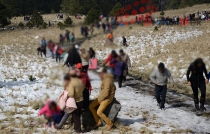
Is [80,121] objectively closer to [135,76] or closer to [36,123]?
[36,123]

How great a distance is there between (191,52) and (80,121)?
15.3 m

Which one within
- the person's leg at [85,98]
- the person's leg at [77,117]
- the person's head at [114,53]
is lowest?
the person's leg at [77,117]

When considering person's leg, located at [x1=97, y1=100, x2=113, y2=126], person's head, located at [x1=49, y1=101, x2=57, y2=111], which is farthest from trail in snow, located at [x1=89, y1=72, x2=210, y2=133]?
person's head, located at [x1=49, y1=101, x2=57, y2=111]

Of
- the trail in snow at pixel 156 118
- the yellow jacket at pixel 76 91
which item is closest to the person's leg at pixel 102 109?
the yellow jacket at pixel 76 91

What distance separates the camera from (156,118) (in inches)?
343

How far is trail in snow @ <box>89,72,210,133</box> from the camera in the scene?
7.90 metres

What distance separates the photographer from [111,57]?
37.4 feet

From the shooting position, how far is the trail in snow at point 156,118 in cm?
790

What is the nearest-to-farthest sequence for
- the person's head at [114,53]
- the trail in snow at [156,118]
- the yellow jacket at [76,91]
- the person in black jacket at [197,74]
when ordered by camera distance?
the yellow jacket at [76,91], the trail in snow at [156,118], the person in black jacket at [197,74], the person's head at [114,53]

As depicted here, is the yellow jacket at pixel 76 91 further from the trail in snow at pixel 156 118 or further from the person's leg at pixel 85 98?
the trail in snow at pixel 156 118

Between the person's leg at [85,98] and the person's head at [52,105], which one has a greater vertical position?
the person's head at [52,105]

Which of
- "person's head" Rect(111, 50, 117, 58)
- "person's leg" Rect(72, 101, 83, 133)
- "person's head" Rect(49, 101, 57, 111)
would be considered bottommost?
"person's leg" Rect(72, 101, 83, 133)

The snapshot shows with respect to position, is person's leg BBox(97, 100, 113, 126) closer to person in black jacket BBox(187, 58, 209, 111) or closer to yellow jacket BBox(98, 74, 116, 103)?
yellow jacket BBox(98, 74, 116, 103)

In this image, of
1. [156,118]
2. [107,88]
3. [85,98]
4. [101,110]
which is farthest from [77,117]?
[156,118]
